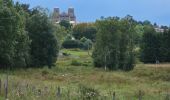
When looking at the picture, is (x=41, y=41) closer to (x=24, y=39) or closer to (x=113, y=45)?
(x=24, y=39)

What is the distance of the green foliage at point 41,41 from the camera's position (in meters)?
73.9

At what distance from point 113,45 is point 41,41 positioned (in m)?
15.5

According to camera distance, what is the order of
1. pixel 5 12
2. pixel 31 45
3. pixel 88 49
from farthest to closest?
1. pixel 88 49
2. pixel 31 45
3. pixel 5 12

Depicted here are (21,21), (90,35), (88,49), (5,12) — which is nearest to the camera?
(5,12)

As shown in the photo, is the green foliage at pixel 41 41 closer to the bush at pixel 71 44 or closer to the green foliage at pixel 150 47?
the green foliage at pixel 150 47

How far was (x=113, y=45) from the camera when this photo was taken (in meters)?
84.3

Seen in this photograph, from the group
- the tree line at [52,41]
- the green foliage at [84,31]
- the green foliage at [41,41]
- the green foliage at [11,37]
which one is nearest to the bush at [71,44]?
the green foliage at [84,31]

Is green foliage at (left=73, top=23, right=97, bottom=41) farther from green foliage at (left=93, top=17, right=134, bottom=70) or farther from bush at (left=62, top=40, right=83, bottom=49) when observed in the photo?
green foliage at (left=93, top=17, right=134, bottom=70)

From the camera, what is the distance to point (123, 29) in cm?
8606

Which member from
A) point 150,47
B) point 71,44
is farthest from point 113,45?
point 71,44

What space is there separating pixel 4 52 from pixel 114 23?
95.6ft

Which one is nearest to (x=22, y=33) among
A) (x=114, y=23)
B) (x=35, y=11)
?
(x=35, y=11)

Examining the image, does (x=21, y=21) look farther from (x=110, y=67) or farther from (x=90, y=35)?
(x=90, y=35)

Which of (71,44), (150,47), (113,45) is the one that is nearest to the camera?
(113,45)
